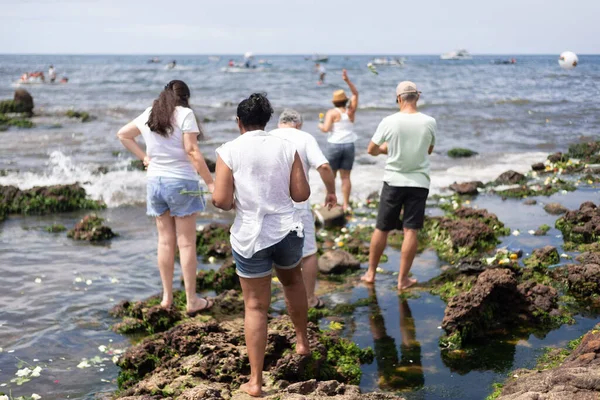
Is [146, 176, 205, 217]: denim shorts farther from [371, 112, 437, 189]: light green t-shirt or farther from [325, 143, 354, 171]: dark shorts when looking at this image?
[325, 143, 354, 171]: dark shorts

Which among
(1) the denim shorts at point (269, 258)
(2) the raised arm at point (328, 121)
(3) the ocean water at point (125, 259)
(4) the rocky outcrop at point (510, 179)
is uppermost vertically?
(2) the raised arm at point (328, 121)

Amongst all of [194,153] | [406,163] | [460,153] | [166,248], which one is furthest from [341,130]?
[460,153]

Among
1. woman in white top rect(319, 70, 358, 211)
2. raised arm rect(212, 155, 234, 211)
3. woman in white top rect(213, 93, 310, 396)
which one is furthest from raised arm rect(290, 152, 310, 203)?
woman in white top rect(319, 70, 358, 211)

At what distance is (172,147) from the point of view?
21.7 ft

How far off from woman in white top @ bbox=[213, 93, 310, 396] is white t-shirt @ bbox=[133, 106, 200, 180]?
1.72 metres

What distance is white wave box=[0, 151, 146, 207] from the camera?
13820mm

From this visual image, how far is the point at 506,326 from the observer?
6.27 m

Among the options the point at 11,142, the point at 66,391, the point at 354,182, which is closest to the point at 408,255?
the point at 66,391

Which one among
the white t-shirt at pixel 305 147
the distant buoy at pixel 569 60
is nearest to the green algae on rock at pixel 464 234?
the white t-shirt at pixel 305 147

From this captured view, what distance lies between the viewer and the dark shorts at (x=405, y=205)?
294 inches

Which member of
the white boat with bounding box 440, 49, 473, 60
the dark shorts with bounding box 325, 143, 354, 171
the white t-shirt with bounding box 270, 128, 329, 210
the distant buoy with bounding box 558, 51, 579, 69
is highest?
the white boat with bounding box 440, 49, 473, 60

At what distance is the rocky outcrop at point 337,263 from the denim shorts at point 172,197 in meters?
2.23

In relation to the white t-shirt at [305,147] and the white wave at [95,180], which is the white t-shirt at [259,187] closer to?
the white t-shirt at [305,147]

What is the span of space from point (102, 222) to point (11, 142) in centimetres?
1320
